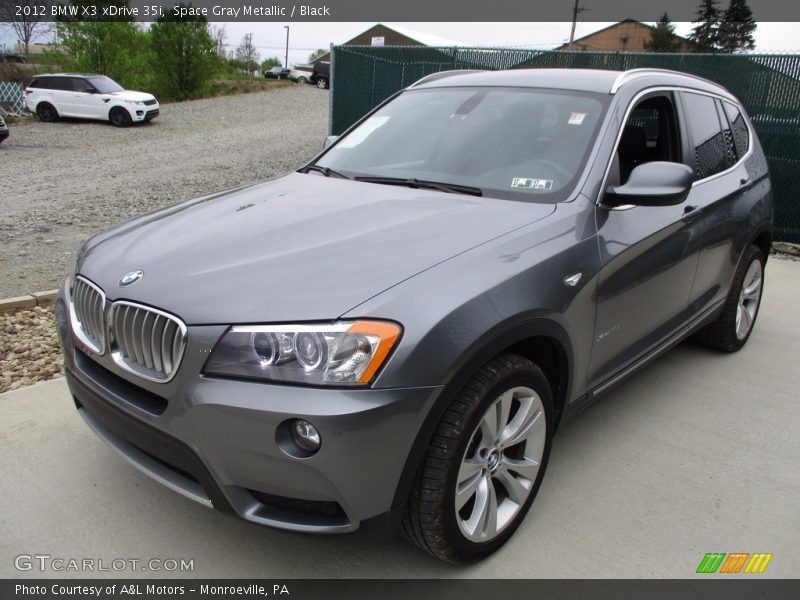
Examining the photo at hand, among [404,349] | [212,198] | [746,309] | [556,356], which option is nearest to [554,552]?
[556,356]

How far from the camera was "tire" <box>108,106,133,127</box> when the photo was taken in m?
19.6

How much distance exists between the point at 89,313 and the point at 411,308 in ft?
4.06

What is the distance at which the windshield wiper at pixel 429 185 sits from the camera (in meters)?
2.97

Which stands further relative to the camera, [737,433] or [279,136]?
→ [279,136]

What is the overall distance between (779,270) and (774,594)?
18.0 ft

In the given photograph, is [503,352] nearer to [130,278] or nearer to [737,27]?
[130,278]

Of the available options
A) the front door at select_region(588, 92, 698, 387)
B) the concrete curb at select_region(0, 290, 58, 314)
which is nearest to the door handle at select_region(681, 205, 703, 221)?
the front door at select_region(588, 92, 698, 387)

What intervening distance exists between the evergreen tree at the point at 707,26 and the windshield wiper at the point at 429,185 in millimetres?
56305

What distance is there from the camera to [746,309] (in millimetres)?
4621

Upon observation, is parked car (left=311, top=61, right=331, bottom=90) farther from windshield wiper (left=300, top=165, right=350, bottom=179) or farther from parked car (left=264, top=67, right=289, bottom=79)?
windshield wiper (left=300, top=165, right=350, bottom=179)

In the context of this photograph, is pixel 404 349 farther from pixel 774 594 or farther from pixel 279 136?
pixel 279 136

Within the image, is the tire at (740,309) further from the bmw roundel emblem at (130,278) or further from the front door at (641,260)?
the bmw roundel emblem at (130,278)

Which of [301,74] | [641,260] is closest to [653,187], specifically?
[641,260]

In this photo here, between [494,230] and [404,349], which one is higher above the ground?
[494,230]
